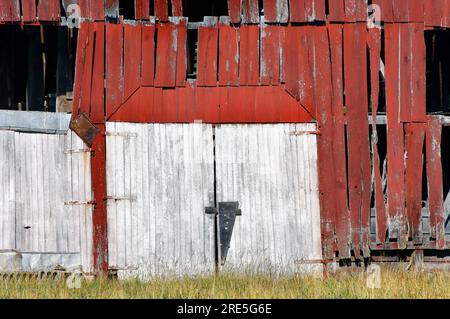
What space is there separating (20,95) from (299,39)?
244 inches

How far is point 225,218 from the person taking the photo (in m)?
17.0

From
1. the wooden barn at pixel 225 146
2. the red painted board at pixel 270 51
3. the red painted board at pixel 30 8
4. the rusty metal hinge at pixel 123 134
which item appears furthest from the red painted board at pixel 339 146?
the red painted board at pixel 30 8

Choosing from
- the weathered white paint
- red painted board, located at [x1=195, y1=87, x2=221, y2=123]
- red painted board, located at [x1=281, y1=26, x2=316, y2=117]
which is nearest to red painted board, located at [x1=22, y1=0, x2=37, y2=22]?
the weathered white paint

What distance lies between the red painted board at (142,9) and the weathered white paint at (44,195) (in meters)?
2.40

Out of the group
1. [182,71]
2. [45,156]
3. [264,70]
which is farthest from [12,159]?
[264,70]

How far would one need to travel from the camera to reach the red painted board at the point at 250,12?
17.4 meters

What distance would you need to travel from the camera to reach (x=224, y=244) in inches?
668

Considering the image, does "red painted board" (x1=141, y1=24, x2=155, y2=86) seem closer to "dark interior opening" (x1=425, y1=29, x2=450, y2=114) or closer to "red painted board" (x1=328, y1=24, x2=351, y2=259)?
"red painted board" (x1=328, y1=24, x2=351, y2=259)

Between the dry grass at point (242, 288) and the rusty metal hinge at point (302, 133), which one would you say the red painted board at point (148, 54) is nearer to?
the rusty metal hinge at point (302, 133)

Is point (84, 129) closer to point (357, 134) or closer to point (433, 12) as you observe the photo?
point (357, 134)

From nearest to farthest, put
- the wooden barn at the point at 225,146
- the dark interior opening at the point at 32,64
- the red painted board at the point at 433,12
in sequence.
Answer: the wooden barn at the point at 225,146, the red painted board at the point at 433,12, the dark interior opening at the point at 32,64
